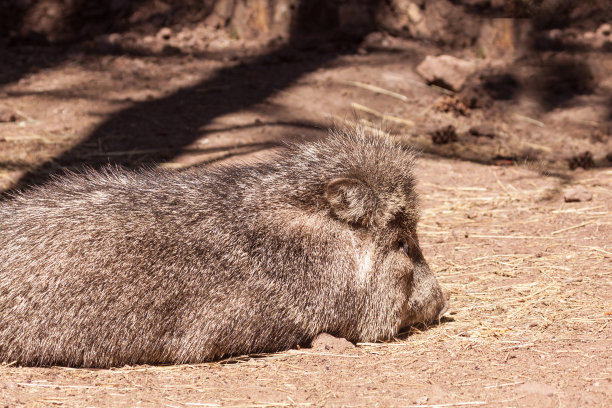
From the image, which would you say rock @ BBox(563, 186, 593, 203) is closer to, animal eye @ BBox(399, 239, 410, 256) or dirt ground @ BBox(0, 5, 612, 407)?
dirt ground @ BBox(0, 5, 612, 407)

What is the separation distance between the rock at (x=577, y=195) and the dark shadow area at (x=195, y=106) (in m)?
3.29

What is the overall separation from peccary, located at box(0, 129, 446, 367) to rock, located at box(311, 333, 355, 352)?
47mm

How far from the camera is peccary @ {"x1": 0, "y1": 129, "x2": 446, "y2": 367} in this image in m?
3.61

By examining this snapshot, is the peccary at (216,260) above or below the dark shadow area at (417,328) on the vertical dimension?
above

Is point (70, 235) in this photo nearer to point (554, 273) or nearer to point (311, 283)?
point (311, 283)

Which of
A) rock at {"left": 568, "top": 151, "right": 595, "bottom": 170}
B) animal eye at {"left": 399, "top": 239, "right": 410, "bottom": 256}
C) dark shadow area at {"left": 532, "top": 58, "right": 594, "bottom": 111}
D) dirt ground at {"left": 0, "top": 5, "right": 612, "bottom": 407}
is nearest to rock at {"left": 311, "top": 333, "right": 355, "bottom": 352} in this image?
dirt ground at {"left": 0, "top": 5, "right": 612, "bottom": 407}

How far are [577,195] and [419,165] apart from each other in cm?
141

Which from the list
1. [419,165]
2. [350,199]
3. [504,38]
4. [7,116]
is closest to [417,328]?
[350,199]

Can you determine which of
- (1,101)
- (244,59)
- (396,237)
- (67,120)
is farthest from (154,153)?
(396,237)

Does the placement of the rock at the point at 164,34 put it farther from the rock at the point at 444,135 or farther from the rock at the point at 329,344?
the rock at the point at 329,344

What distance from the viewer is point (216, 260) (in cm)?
380

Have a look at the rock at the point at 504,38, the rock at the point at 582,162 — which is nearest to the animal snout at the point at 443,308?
the rock at the point at 582,162

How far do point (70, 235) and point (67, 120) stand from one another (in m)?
4.13

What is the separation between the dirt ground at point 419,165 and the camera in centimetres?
333
